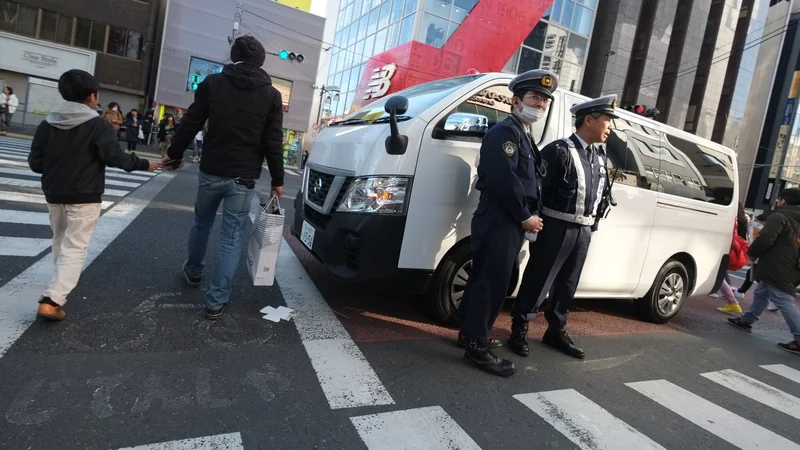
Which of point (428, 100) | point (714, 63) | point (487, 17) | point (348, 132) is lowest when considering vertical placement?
point (348, 132)

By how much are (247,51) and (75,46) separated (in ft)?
103

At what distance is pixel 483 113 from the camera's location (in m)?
3.98

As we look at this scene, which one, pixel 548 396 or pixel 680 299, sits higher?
pixel 680 299

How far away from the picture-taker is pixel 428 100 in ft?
12.9

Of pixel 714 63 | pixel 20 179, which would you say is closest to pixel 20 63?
pixel 20 179

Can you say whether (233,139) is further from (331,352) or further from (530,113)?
(530,113)

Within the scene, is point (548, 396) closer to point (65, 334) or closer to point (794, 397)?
point (794, 397)

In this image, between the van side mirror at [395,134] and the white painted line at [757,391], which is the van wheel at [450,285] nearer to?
the van side mirror at [395,134]

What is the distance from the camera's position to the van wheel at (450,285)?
380 cm

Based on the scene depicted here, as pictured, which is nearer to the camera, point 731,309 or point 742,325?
point 742,325

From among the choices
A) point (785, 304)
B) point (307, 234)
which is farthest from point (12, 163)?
point (785, 304)

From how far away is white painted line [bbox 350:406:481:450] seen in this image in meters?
2.41

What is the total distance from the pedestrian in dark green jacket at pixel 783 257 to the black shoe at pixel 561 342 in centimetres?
312

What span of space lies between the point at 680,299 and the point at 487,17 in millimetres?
23634
